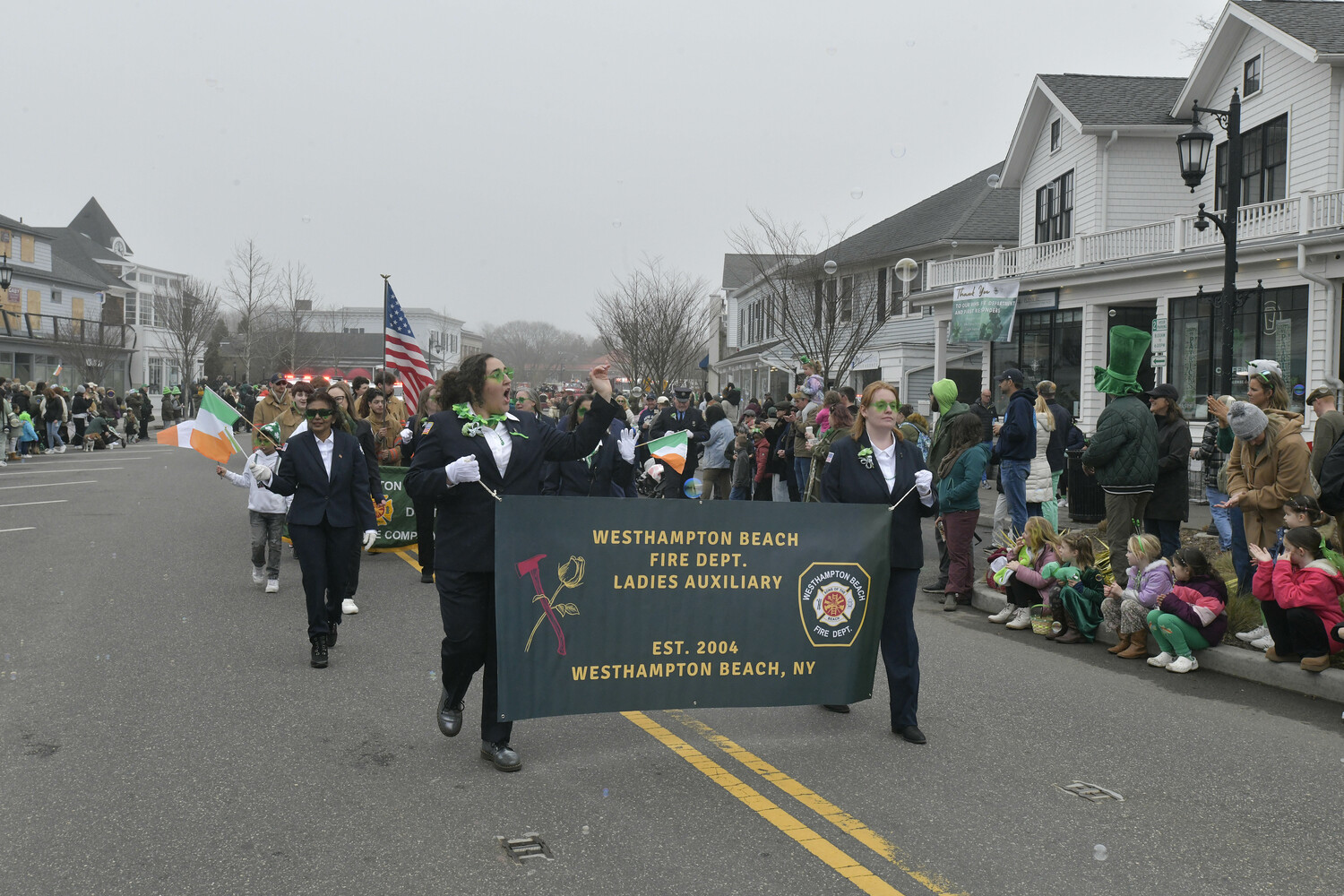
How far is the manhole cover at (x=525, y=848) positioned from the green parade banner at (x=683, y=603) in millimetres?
911

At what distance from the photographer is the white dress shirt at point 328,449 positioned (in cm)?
784

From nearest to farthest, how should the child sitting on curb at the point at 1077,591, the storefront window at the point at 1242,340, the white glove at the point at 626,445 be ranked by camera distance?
1. the child sitting on curb at the point at 1077,591
2. the white glove at the point at 626,445
3. the storefront window at the point at 1242,340

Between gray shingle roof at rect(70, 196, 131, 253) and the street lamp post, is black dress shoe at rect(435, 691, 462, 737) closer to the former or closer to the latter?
the street lamp post

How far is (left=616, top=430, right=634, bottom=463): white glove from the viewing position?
414 inches

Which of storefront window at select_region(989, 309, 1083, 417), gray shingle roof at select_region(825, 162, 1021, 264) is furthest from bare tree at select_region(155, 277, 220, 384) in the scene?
storefront window at select_region(989, 309, 1083, 417)

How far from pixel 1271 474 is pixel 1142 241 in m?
18.2

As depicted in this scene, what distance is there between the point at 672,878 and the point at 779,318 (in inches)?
1563

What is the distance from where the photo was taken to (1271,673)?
756 centimetres

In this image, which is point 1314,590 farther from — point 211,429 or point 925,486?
point 211,429

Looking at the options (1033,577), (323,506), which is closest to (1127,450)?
(1033,577)

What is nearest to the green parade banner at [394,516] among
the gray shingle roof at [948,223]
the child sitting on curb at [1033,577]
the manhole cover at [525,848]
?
the child sitting on curb at [1033,577]

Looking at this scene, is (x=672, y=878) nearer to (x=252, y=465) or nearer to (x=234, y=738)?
(x=234, y=738)

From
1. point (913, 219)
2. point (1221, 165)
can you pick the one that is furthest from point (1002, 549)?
point (913, 219)

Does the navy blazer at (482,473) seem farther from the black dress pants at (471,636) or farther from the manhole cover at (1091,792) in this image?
the manhole cover at (1091,792)
